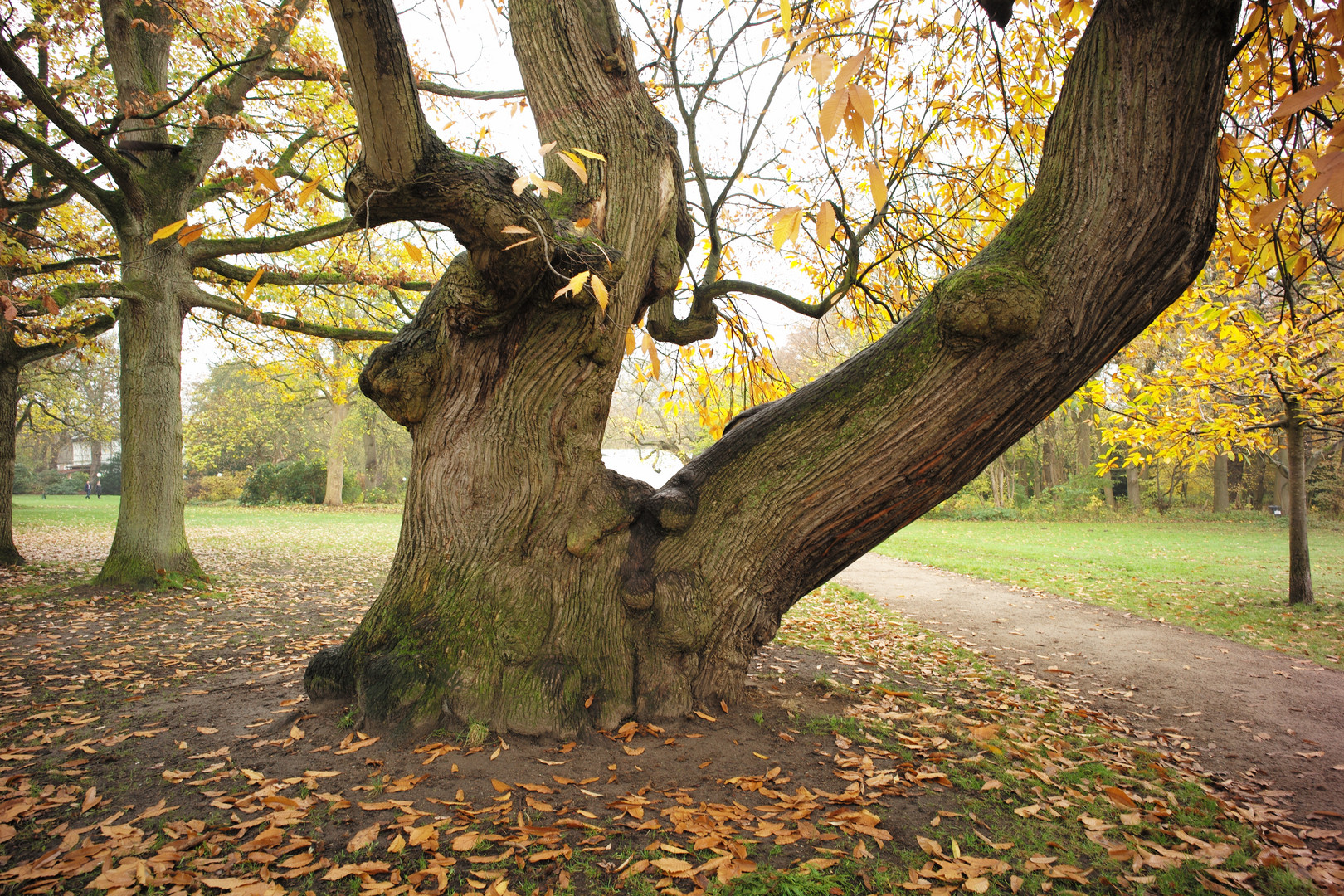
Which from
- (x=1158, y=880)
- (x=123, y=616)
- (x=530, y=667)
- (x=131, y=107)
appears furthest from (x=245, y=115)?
(x=1158, y=880)

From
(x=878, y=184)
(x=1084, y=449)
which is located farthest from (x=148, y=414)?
(x=1084, y=449)

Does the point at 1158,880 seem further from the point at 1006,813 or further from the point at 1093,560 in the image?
the point at 1093,560

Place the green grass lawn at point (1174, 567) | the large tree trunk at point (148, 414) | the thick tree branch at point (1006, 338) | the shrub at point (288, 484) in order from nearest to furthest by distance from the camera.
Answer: the thick tree branch at point (1006, 338) < the large tree trunk at point (148, 414) < the green grass lawn at point (1174, 567) < the shrub at point (288, 484)

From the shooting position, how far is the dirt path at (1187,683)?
12.1ft

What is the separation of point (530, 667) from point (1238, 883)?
304cm

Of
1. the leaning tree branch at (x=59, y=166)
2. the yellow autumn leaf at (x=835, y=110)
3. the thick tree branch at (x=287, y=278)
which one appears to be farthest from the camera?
the thick tree branch at (x=287, y=278)

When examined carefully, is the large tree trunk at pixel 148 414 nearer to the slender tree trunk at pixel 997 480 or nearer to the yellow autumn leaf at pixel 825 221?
the yellow autumn leaf at pixel 825 221

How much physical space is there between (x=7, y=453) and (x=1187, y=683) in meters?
14.3

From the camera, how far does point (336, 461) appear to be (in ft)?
87.3

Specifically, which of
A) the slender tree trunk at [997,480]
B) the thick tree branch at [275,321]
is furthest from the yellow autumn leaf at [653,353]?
the slender tree trunk at [997,480]

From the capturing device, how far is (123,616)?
21.0 feet

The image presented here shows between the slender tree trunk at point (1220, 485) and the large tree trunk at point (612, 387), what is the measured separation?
2732 cm

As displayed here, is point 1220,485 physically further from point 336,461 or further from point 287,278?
point 336,461

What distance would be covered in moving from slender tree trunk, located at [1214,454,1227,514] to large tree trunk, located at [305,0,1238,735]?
1075 inches
